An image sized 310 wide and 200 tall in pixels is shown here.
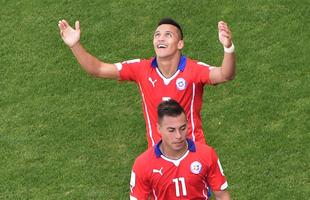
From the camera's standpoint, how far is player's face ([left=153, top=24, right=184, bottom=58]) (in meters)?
9.23

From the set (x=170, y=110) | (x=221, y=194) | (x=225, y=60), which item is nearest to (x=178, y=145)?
(x=170, y=110)

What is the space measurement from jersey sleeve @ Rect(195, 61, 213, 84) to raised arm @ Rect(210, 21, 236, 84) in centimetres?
6

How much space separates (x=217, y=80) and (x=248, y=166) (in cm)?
273

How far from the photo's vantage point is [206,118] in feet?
41.3

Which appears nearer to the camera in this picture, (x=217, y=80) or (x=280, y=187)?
(x=217, y=80)

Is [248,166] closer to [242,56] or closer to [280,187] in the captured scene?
[280,187]

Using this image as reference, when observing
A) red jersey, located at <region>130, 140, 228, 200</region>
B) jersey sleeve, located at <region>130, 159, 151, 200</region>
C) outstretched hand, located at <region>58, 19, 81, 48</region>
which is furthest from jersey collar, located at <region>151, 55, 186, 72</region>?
jersey sleeve, located at <region>130, 159, 151, 200</region>

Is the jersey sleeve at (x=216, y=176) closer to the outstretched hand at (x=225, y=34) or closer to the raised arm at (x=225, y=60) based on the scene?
the raised arm at (x=225, y=60)

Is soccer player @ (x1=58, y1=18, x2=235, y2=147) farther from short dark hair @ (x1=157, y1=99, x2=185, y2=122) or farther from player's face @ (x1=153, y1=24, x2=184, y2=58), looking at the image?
short dark hair @ (x1=157, y1=99, x2=185, y2=122)

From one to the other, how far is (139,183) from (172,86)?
173 centimetres

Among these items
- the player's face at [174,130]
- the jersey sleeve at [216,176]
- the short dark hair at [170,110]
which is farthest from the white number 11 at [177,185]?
the short dark hair at [170,110]

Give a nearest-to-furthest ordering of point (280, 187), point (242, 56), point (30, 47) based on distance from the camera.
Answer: point (280, 187) < point (242, 56) < point (30, 47)

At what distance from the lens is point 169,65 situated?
938 cm

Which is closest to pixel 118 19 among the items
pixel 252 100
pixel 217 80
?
pixel 252 100
